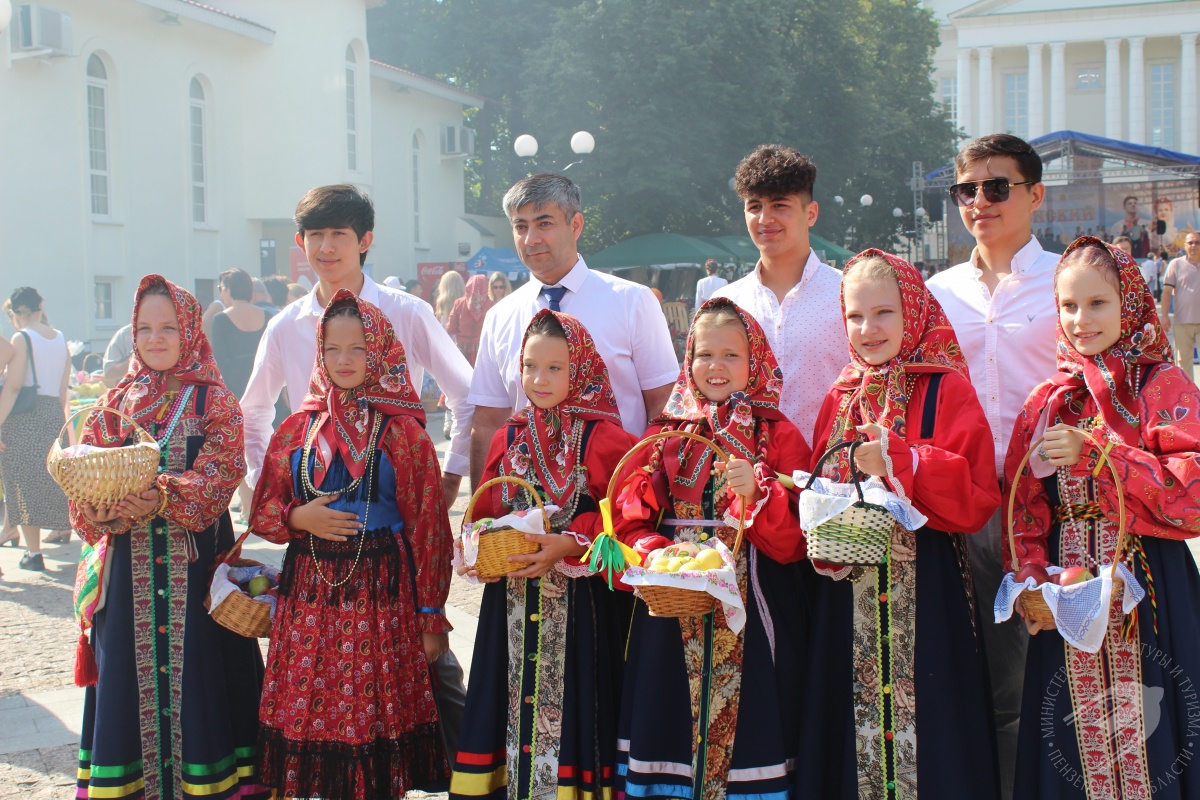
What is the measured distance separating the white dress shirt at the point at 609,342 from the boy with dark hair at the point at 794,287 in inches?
16.1

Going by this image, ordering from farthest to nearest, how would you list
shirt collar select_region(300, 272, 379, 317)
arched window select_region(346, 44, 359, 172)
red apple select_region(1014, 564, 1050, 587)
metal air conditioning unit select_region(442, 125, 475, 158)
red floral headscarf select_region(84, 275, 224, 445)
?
metal air conditioning unit select_region(442, 125, 475, 158)
arched window select_region(346, 44, 359, 172)
shirt collar select_region(300, 272, 379, 317)
red floral headscarf select_region(84, 275, 224, 445)
red apple select_region(1014, 564, 1050, 587)

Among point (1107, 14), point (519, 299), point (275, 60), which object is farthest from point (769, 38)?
point (1107, 14)

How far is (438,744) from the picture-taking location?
161 inches

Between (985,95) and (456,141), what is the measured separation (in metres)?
41.0

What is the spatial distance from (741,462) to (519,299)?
5.12 feet

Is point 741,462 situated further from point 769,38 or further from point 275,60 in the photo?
point 769,38

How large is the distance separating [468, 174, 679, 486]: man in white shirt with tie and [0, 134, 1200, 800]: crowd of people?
1 cm

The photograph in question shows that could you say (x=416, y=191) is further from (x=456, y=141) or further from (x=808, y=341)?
(x=808, y=341)

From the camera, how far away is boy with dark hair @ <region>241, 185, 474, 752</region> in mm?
4688

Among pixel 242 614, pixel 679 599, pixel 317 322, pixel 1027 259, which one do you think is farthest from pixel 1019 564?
pixel 317 322

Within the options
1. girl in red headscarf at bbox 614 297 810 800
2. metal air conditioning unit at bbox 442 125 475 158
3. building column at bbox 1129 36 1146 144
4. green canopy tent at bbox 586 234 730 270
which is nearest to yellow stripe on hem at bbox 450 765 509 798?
girl in red headscarf at bbox 614 297 810 800

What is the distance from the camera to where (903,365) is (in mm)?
3521

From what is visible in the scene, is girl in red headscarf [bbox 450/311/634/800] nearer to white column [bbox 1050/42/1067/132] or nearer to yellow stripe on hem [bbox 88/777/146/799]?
yellow stripe on hem [bbox 88/777/146/799]

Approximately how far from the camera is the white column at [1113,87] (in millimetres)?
57469
